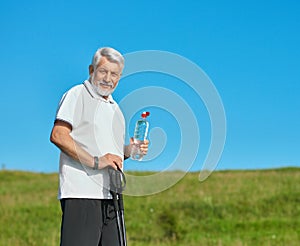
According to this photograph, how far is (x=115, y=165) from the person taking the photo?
10.9 ft

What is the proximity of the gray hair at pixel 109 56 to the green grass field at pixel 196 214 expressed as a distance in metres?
6.75

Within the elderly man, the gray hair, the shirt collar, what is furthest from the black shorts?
the gray hair

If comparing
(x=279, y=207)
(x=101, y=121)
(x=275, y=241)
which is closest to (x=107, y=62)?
(x=101, y=121)

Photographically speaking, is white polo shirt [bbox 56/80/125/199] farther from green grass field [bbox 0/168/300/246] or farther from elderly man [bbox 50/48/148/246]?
green grass field [bbox 0/168/300/246]

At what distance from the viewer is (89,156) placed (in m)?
3.23

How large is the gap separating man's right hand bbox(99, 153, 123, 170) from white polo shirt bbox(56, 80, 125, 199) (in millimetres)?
37

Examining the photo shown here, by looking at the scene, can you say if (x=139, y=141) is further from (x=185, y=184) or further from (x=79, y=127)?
(x=185, y=184)

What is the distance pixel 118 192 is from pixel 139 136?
0.35m

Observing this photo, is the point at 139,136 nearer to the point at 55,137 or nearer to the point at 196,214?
the point at 55,137

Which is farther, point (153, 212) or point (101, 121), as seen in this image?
point (153, 212)

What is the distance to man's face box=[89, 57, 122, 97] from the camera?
3297 millimetres

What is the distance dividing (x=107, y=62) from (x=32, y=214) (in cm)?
1269

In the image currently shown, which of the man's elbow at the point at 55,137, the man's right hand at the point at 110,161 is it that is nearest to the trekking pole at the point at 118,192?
the man's right hand at the point at 110,161

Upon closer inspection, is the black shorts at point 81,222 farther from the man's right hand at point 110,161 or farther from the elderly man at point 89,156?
the man's right hand at point 110,161
